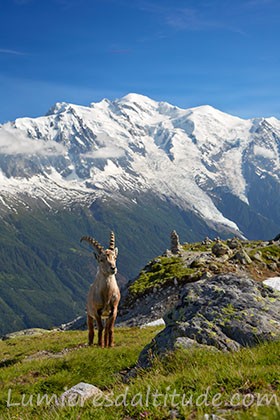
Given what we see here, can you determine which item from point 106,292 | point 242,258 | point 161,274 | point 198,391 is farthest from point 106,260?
point 242,258

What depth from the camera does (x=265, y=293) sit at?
714 inches

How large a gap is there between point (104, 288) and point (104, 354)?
5.12 metres

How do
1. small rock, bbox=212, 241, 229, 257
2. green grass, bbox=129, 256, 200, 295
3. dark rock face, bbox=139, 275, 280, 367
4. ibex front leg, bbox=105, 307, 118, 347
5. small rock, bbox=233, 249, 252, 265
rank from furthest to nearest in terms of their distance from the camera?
small rock, bbox=212, 241, 229, 257
small rock, bbox=233, 249, 252, 265
green grass, bbox=129, 256, 200, 295
ibex front leg, bbox=105, 307, 118, 347
dark rock face, bbox=139, 275, 280, 367

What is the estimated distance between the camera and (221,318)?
51.6ft

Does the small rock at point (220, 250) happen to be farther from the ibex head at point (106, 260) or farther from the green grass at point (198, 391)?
the green grass at point (198, 391)

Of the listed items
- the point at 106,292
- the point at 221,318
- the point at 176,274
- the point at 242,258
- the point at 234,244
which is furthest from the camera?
the point at 234,244

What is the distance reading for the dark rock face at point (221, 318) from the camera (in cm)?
1469

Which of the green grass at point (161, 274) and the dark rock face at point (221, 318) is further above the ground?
the dark rock face at point (221, 318)

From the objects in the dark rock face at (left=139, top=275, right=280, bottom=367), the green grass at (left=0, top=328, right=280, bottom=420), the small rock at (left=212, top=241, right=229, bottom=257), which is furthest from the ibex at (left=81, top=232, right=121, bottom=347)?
the small rock at (left=212, top=241, right=229, bottom=257)

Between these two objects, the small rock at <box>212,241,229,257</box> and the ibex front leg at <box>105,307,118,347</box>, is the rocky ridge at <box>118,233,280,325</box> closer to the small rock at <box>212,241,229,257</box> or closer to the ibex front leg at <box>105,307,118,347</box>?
the small rock at <box>212,241,229,257</box>

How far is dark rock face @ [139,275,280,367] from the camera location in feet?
48.2

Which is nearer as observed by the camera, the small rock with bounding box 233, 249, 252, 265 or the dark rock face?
the dark rock face

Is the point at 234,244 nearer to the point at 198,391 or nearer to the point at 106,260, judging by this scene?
the point at 106,260

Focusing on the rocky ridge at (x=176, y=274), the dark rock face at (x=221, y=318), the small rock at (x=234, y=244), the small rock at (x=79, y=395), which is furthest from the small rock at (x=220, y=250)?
the small rock at (x=79, y=395)
